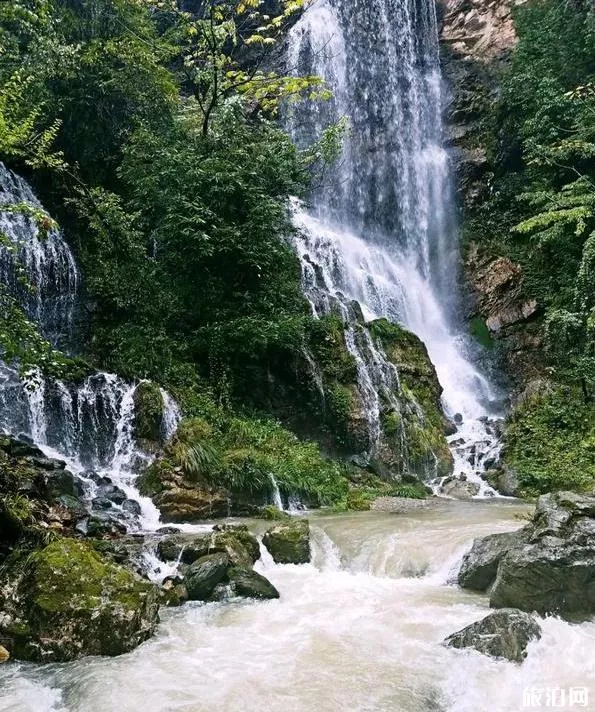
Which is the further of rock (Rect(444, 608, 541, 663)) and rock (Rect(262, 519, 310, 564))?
rock (Rect(262, 519, 310, 564))

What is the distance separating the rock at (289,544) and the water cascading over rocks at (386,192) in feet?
29.8

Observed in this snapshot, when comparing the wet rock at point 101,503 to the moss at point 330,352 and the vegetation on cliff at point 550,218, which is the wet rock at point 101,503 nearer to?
the moss at point 330,352

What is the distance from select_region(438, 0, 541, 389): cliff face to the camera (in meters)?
19.5

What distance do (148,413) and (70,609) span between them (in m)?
6.39

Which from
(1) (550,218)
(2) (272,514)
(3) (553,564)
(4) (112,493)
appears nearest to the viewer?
(3) (553,564)

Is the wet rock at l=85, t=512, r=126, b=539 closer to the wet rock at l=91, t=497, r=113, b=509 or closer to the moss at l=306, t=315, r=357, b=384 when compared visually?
the wet rock at l=91, t=497, r=113, b=509

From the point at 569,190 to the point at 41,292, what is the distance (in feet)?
51.5

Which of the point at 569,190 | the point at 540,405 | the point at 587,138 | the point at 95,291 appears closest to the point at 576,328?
the point at 540,405

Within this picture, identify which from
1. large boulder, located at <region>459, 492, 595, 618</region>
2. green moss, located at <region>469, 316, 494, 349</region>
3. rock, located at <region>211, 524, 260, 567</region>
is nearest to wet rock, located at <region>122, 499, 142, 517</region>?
rock, located at <region>211, 524, 260, 567</region>

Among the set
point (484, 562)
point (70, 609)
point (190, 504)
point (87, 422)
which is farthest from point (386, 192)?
point (70, 609)

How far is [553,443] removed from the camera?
1447cm

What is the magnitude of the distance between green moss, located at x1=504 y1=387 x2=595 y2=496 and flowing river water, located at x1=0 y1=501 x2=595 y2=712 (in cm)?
735

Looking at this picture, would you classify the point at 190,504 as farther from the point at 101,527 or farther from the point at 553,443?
the point at 553,443

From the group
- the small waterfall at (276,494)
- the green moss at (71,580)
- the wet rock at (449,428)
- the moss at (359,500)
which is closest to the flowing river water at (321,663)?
the green moss at (71,580)
